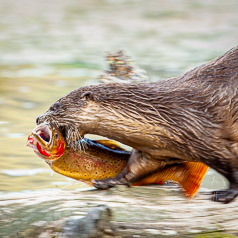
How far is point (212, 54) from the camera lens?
10.1 m

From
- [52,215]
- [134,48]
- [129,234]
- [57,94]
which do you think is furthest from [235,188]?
[134,48]

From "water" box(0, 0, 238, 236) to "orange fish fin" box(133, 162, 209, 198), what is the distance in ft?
2.47

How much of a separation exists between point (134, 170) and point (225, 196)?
62cm

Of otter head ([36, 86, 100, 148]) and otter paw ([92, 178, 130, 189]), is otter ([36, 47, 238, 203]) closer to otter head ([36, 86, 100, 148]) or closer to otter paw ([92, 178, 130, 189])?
otter head ([36, 86, 100, 148])

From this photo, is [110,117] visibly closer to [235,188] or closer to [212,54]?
[235,188]

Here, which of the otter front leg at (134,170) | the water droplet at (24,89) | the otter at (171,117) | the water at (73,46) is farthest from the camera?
the water droplet at (24,89)

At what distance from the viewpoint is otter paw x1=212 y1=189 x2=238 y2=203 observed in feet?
13.4

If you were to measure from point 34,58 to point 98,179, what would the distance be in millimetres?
6236

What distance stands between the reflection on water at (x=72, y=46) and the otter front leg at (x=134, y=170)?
95 cm

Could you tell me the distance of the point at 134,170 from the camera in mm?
4254

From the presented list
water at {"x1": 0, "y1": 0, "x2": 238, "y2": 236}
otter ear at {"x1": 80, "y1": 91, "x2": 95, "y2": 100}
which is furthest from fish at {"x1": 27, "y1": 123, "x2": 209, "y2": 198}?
water at {"x1": 0, "y1": 0, "x2": 238, "y2": 236}

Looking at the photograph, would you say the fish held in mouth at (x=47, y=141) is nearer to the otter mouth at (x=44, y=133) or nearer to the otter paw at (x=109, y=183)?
the otter mouth at (x=44, y=133)

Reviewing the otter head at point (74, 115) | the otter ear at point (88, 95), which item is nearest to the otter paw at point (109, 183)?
the otter head at point (74, 115)

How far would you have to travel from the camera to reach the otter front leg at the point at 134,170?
13.9 ft
